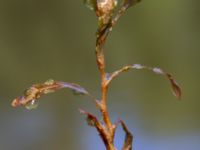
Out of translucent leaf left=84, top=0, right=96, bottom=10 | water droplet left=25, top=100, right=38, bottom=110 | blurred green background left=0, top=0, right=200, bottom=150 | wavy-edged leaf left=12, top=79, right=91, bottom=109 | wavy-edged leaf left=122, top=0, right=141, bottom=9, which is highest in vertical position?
blurred green background left=0, top=0, right=200, bottom=150

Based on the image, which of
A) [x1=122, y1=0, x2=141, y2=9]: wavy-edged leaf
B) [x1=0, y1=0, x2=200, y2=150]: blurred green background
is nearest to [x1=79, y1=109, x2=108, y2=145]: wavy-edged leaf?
[x1=122, y1=0, x2=141, y2=9]: wavy-edged leaf

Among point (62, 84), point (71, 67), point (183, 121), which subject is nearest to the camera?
point (62, 84)

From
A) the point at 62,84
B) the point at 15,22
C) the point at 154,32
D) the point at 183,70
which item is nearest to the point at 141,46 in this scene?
the point at 154,32

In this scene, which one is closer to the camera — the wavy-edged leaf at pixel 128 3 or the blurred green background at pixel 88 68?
the wavy-edged leaf at pixel 128 3

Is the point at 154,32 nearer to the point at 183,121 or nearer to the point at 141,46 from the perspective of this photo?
the point at 141,46

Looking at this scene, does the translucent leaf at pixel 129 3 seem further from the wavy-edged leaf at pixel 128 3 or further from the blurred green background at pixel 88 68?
the blurred green background at pixel 88 68

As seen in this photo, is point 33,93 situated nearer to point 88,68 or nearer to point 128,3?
point 128,3

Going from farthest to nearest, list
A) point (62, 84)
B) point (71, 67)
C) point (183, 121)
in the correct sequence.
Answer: point (71, 67) → point (183, 121) → point (62, 84)

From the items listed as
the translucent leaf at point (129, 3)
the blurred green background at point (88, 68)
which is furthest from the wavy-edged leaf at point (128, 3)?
the blurred green background at point (88, 68)

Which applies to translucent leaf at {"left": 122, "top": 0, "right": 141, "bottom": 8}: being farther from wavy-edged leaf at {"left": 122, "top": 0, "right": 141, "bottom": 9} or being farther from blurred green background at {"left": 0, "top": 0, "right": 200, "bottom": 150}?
blurred green background at {"left": 0, "top": 0, "right": 200, "bottom": 150}
